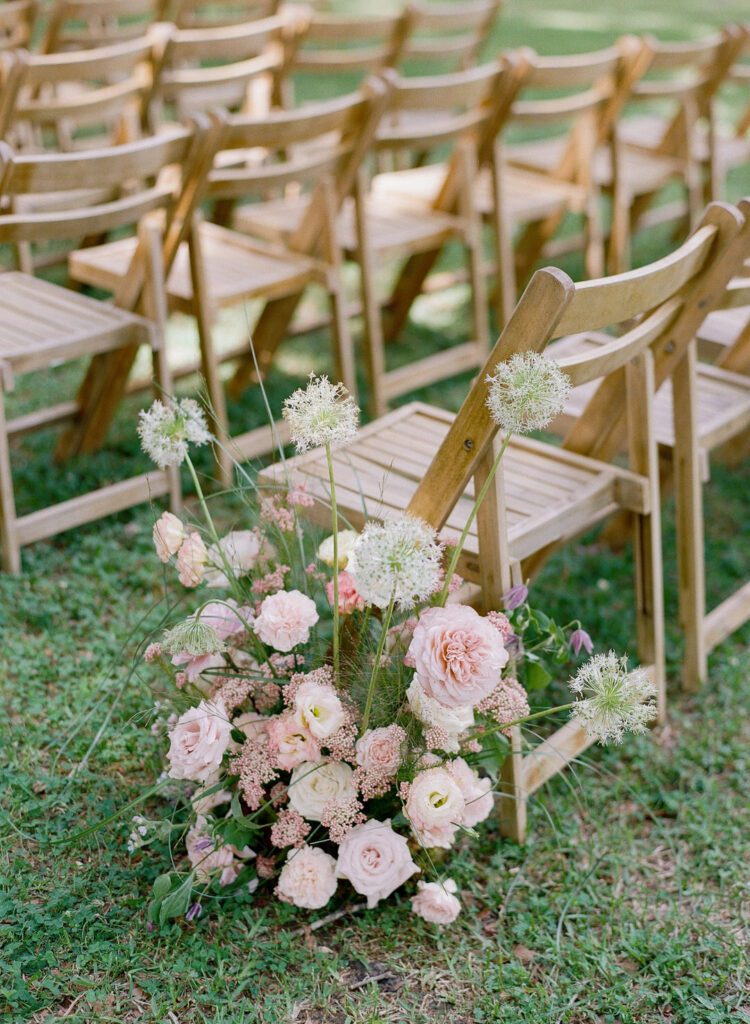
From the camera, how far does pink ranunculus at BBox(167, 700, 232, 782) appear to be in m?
2.13

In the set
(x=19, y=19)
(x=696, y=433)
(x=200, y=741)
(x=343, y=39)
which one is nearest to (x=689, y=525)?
(x=696, y=433)

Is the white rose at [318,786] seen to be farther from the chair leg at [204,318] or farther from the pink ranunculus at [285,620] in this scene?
the chair leg at [204,318]

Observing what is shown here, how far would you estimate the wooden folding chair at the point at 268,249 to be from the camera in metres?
3.43

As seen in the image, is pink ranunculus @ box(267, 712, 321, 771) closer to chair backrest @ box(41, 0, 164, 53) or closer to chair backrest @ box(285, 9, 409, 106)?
chair backrest @ box(285, 9, 409, 106)

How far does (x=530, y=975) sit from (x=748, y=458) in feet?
7.52

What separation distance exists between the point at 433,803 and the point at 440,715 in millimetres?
162

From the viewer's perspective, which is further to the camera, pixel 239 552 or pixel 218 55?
pixel 218 55

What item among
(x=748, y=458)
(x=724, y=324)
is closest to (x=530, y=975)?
(x=724, y=324)

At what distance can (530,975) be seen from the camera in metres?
2.17

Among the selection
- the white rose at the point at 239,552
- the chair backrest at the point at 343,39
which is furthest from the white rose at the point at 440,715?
the chair backrest at the point at 343,39

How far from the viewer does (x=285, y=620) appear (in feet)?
7.06

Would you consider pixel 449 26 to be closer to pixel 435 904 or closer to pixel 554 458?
pixel 554 458

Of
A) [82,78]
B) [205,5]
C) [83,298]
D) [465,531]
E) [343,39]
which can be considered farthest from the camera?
[205,5]

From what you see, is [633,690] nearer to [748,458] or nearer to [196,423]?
[196,423]
